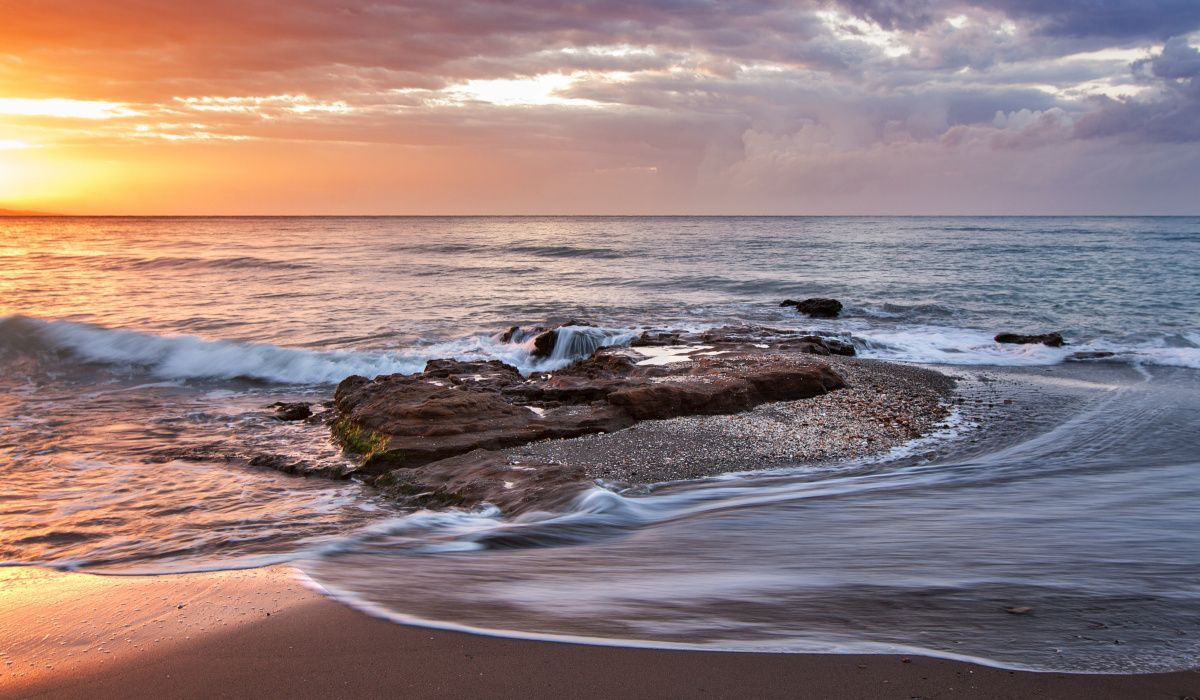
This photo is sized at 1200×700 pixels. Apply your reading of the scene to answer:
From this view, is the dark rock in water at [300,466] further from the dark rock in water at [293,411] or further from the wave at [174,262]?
the wave at [174,262]

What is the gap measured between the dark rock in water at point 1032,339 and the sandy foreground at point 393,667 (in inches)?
561

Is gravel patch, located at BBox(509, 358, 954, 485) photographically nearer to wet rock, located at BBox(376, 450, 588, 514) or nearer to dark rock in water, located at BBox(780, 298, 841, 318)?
wet rock, located at BBox(376, 450, 588, 514)

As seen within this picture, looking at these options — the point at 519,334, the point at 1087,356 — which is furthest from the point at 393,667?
the point at 1087,356

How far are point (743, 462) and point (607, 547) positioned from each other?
8.46 ft

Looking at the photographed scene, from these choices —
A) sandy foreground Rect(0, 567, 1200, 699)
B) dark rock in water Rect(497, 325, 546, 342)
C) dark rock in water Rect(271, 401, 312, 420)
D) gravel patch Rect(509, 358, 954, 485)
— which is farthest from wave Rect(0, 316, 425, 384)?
sandy foreground Rect(0, 567, 1200, 699)

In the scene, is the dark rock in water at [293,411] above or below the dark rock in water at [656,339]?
below

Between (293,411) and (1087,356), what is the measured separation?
14136mm

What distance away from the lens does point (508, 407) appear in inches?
343

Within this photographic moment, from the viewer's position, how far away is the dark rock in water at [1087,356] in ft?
46.0

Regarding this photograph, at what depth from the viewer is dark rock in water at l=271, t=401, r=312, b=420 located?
1007 centimetres

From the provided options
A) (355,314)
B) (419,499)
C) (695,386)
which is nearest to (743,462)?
(695,386)

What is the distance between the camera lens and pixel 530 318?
20438 millimetres

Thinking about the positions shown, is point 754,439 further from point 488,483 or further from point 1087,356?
point 1087,356

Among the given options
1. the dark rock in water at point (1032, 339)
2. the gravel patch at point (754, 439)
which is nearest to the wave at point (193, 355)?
the gravel patch at point (754, 439)
